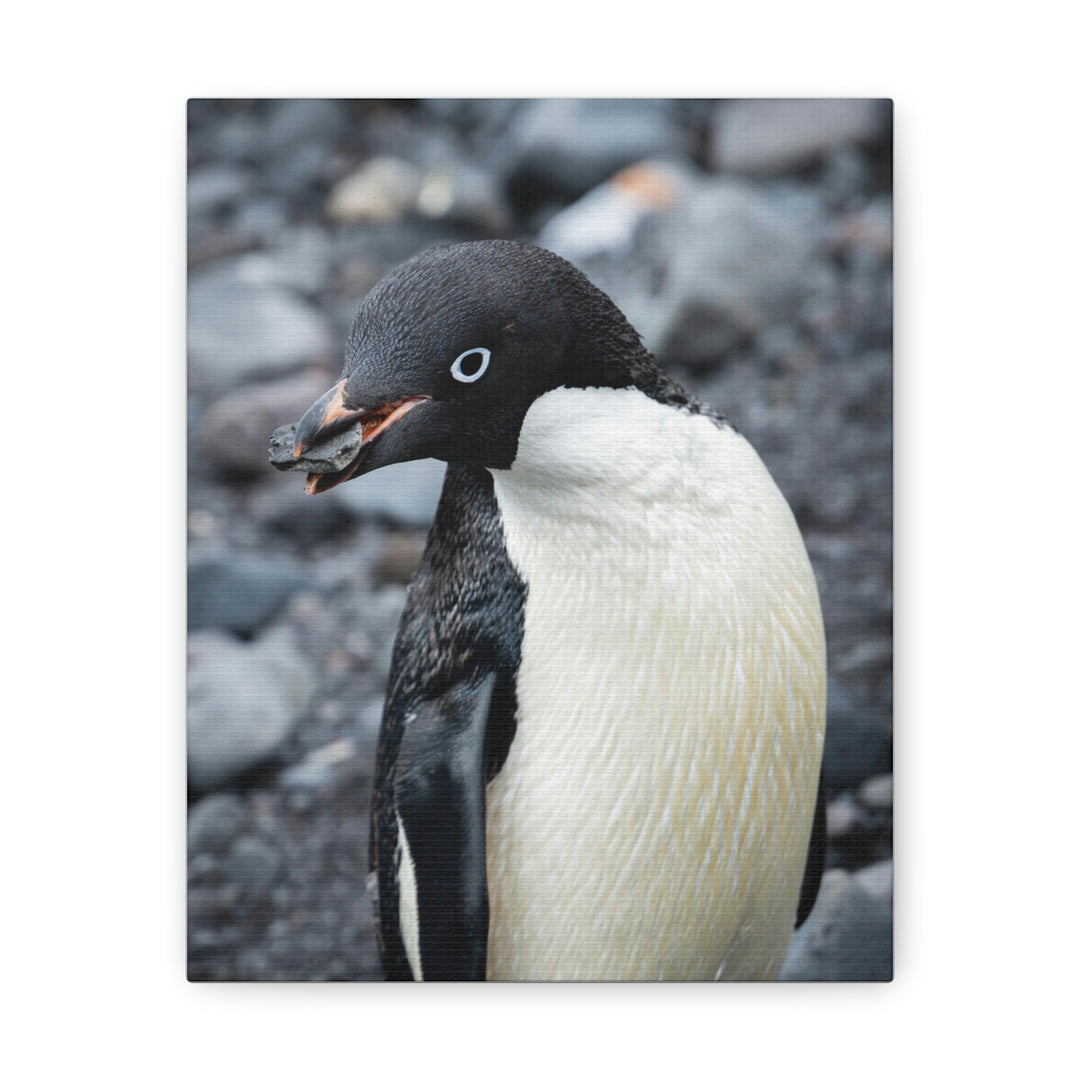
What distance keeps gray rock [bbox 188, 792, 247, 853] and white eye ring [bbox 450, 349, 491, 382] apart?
1.89 ft

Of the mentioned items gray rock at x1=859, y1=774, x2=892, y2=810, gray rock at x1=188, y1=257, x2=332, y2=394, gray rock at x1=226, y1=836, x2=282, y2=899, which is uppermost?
gray rock at x1=188, y1=257, x2=332, y2=394

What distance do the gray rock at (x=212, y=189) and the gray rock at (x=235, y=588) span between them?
1.30 ft

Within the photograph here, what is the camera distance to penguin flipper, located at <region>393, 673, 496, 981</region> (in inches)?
51.9

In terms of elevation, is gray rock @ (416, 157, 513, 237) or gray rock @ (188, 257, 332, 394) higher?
gray rock @ (416, 157, 513, 237)

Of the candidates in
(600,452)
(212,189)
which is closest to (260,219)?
(212,189)

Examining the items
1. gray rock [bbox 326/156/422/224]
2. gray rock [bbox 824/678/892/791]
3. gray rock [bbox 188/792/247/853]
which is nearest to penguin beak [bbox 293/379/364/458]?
gray rock [bbox 326/156/422/224]

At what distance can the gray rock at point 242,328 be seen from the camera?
1445 mm

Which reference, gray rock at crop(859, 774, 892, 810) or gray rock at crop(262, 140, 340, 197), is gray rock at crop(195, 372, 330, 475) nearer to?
gray rock at crop(262, 140, 340, 197)

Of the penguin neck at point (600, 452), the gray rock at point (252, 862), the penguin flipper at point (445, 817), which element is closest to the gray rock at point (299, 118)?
the penguin neck at point (600, 452)

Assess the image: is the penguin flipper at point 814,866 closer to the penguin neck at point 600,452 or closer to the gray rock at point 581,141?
the penguin neck at point 600,452

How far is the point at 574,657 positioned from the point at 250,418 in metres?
0.46

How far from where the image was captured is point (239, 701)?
4.73 ft

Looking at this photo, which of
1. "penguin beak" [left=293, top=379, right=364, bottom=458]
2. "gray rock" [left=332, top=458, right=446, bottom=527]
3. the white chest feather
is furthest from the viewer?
"gray rock" [left=332, top=458, right=446, bottom=527]
